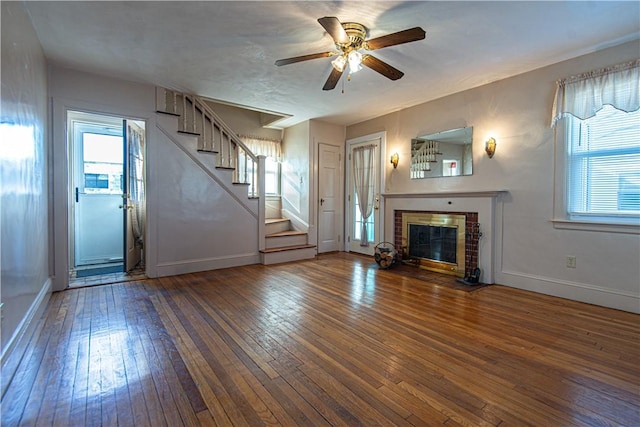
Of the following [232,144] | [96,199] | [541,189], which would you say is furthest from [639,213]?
[96,199]

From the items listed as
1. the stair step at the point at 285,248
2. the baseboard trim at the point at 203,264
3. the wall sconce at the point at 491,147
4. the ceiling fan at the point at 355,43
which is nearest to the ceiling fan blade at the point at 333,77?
the ceiling fan at the point at 355,43

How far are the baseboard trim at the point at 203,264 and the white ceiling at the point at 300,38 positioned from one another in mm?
2536

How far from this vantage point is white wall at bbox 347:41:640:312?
302 cm

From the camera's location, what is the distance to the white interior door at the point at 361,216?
5.61 meters

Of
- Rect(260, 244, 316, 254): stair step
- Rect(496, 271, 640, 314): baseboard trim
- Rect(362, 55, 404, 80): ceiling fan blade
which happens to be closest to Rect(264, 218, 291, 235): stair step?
Rect(260, 244, 316, 254): stair step

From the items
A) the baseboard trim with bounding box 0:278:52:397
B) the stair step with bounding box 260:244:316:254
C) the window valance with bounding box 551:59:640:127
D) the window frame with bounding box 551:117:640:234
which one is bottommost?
the baseboard trim with bounding box 0:278:52:397

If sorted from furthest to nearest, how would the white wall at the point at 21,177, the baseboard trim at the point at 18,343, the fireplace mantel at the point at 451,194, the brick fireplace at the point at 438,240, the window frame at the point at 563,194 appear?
the brick fireplace at the point at 438,240, the fireplace mantel at the point at 451,194, the window frame at the point at 563,194, the white wall at the point at 21,177, the baseboard trim at the point at 18,343

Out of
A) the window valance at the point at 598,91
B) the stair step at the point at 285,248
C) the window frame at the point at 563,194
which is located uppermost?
the window valance at the point at 598,91

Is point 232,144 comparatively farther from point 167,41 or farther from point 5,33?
point 5,33

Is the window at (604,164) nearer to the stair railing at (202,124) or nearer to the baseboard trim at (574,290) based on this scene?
the baseboard trim at (574,290)

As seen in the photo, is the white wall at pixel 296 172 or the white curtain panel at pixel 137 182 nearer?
the white curtain panel at pixel 137 182

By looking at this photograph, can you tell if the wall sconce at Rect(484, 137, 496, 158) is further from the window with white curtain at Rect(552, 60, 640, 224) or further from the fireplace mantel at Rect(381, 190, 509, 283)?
the window with white curtain at Rect(552, 60, 640, 224)

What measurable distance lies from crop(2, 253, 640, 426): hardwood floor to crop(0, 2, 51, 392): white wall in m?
0.32

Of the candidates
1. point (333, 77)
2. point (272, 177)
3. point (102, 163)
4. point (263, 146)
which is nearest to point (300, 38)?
point (333, 77)
